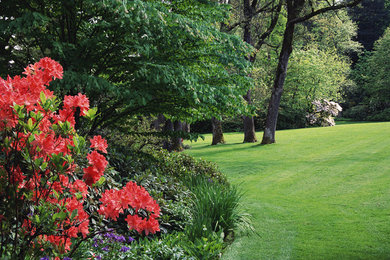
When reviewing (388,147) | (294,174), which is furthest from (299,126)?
(294,174)

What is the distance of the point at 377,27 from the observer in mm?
50375

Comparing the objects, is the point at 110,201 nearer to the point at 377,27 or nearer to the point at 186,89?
the point at 186,89

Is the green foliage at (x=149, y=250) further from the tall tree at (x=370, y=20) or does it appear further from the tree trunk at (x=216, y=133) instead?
the tall tree at (x=370, y=20)

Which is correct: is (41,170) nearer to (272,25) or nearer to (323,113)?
(272,25)

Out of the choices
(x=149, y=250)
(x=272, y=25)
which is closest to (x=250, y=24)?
(x=272, y=25)

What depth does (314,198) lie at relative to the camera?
331 inches

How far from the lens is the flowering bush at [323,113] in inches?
1258

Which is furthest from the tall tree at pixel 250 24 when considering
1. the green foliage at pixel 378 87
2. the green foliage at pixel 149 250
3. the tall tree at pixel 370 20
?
the tall tree at pixel 370 20

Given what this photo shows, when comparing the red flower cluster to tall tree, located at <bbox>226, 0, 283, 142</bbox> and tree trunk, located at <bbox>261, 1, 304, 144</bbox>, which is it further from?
tall tree, located at <bbox>226, 0, 283, 142</bbox>

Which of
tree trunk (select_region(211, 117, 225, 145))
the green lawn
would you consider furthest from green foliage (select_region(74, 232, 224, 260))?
tree trunk (select_region(211, 117, 225, 145))

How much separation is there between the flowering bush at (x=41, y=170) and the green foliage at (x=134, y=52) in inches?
115

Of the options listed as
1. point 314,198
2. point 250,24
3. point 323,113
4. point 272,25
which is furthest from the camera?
point 323,113

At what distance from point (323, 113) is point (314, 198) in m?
25.7

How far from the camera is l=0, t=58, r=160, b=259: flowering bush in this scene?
Result: 95.2 inches
